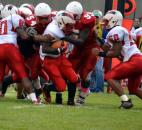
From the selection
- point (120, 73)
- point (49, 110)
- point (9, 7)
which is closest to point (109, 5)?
point (9, 7)

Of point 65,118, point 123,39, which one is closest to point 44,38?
point 123,39

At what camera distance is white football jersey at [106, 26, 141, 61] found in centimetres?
960

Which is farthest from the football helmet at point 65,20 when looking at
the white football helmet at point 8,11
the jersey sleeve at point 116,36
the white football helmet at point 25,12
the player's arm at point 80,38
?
the white football helmet at point 8,11

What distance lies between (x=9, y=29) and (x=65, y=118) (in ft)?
8.60

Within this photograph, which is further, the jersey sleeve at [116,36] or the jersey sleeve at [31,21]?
the jersey sleeve at [31,21]

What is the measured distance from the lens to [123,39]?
31.9ft

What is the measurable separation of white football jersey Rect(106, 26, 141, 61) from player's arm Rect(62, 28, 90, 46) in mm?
425

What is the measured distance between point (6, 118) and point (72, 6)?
2.97m

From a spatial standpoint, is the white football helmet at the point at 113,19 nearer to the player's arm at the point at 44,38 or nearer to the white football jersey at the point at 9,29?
the player's arm at the point at 44,38

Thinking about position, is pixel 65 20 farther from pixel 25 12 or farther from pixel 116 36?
pixel 25 12

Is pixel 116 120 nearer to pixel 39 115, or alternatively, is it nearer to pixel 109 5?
pixel 39 115

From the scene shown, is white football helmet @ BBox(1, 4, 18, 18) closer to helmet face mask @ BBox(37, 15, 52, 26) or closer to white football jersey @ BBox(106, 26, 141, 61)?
helmet face mask @ BBox(37, 15, 52, 26)

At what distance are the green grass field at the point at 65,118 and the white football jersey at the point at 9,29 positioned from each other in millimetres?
1069

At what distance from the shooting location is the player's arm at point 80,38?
10000mm
